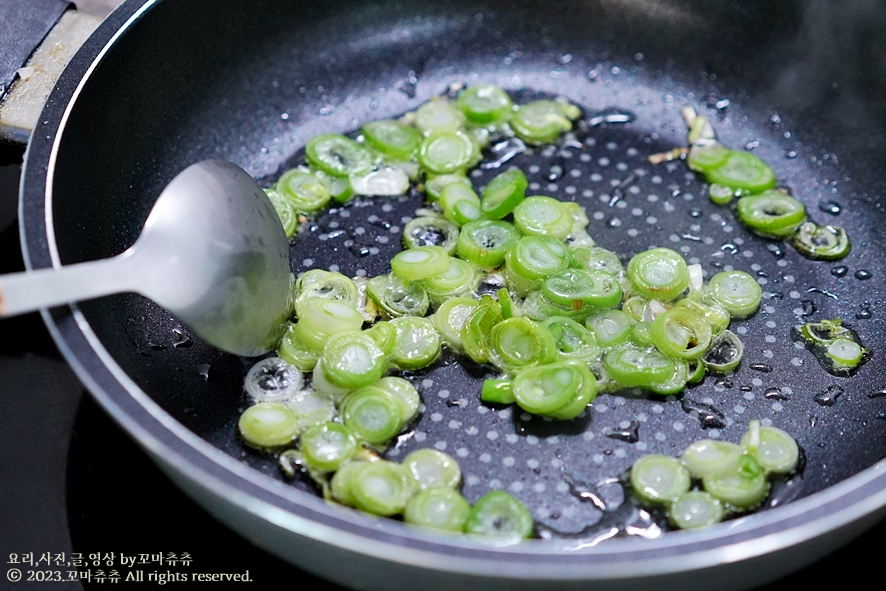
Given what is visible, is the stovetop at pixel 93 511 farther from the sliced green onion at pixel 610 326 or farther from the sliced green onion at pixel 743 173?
the sliced green onion at pixel 743 173

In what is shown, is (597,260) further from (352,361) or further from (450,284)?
(352,361)

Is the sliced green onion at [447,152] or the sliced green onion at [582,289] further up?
the sliced green onion at [447,152]

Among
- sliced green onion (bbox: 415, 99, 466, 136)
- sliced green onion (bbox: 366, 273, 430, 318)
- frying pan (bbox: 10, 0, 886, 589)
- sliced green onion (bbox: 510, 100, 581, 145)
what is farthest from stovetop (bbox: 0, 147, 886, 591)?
sliced green onion (bbox: 510, 100, 581, 145)

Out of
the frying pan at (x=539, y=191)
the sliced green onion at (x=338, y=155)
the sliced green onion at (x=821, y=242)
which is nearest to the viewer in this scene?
the frying pan at (x=539, y=191)

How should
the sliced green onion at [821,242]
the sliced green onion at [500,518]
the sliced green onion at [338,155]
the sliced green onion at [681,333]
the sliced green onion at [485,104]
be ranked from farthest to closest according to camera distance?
the sliced green onion at [485,104], the sliced green onion at [338,155], the sliced green onion at [821,242], the sliced green onion at [681,333], the sliced green onion at [500,518]

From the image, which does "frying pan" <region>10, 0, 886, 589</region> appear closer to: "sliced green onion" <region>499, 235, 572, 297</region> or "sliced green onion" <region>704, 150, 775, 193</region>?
"sliced green onion" <region>704, 150, 775, 193</region>

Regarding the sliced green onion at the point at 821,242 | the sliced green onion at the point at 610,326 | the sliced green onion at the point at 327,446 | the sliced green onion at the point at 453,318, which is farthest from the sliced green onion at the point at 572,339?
the sliced green onion at the point at 821,242

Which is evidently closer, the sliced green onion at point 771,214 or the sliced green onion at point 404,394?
the sliced green onion at point 404,394
